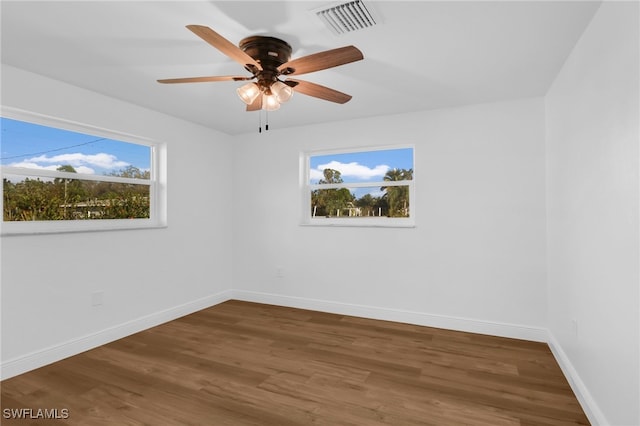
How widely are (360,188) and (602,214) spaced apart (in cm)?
259

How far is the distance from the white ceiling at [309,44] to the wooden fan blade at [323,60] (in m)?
0.22

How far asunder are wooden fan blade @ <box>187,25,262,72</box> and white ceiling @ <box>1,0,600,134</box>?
0.66ft

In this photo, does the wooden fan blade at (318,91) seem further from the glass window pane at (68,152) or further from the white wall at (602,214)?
the glass window pane at (68,152)

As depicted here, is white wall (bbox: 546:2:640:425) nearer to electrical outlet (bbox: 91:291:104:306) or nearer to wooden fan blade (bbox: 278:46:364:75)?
wooden fan blade (bbox: 278:46:364:75)

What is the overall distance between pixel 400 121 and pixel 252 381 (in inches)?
118

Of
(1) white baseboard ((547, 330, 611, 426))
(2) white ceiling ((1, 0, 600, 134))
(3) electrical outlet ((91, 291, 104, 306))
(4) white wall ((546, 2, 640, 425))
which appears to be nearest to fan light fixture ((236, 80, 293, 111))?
(2) white ceiling ((1, 0, 600, 134))

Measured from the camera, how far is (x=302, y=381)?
2500 mm

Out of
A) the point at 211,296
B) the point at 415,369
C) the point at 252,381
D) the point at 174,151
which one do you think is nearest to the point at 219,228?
the point at 211,296

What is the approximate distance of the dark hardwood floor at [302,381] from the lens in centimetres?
208

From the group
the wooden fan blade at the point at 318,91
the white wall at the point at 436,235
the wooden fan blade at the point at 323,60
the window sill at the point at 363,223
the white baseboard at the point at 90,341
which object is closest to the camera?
the wooden fan blade at the point at 323,60

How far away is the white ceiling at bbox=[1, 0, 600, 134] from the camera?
73.1 inches

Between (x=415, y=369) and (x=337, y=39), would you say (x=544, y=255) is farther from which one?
(x=337, y=39)

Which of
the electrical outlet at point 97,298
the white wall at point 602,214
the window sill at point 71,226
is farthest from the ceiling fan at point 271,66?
the electrical outlet at point 97,298

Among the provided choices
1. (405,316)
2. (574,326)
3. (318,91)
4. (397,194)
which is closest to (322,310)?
(405,316)
